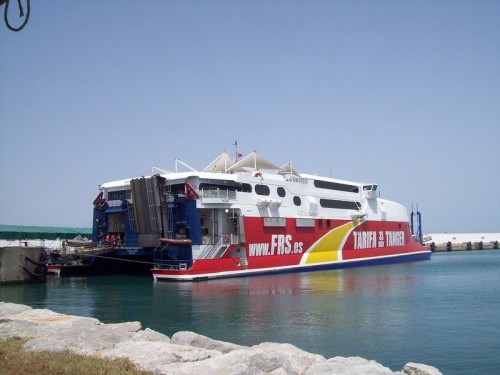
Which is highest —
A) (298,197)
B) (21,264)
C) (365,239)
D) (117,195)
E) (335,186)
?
(335,186)

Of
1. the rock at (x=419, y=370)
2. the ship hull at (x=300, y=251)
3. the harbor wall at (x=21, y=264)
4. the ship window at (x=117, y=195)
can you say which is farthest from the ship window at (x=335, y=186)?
the rock at (x=419, y=370)

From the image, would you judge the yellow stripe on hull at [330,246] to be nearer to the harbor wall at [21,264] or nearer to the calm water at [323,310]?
the calm water at [323,310]

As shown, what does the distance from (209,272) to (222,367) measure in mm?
18178

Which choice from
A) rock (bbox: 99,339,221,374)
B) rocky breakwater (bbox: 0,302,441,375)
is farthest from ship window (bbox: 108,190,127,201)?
rock (bbox: 99,339,221,374)

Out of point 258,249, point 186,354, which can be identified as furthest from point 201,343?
point 258,249

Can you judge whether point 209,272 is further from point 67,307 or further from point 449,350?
point 449,350

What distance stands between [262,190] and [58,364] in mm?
23071

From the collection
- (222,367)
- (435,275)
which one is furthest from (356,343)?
(435,275)

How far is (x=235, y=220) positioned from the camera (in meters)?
27.6

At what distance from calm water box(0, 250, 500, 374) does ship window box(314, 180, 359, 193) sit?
754 cm

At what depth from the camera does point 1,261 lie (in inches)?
972

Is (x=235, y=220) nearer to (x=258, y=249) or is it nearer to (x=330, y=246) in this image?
(x=258, y=249)

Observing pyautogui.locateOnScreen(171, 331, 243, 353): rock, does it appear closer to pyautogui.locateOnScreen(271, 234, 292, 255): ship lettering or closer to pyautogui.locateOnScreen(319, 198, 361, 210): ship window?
pyautogui.locateOnScreen(271, 234, 292, 255): ship lettering

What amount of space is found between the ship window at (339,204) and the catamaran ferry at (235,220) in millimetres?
68
